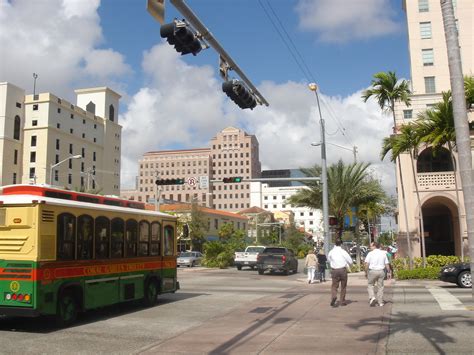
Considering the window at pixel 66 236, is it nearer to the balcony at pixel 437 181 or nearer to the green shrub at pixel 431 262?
the green shrub at pixel 431 262

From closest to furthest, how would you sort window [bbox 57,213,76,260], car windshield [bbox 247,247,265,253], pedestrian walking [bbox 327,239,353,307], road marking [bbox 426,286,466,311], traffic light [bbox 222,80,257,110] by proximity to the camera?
window [bbox 57,213,76,260] < traffic light [bbox 222,80,257,110] < road marking [bbox 426,286,466,311] < pedestrian walking [bbox 327,239,353,307] < car windshield [bbox 247,247,265,253]

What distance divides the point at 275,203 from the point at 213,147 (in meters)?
29.9

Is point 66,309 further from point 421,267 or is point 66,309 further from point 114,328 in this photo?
point 421,267

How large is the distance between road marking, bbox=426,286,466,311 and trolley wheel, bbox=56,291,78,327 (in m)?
8.69

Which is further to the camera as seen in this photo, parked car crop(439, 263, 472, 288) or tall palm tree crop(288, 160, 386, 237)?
tall palm tree crop(288, 160, 386, 237)

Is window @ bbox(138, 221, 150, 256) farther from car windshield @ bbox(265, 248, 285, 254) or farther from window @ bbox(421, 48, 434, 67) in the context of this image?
window @ bbox(421, 48, 434, 67)

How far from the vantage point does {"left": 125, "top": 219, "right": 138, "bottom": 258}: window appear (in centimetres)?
1361

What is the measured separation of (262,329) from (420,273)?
14715 mm

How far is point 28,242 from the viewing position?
10469 mm

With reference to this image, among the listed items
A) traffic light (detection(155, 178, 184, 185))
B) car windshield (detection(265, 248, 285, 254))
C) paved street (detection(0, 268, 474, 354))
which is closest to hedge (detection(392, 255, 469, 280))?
paved street (detection(0, 268, 474, 354))

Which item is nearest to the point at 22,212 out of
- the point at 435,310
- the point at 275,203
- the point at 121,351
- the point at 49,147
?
the point at 121,351

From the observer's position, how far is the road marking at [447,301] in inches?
498

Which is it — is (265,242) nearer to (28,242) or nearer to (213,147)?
(28,242)

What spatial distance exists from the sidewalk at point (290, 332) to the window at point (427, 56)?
44301mm
